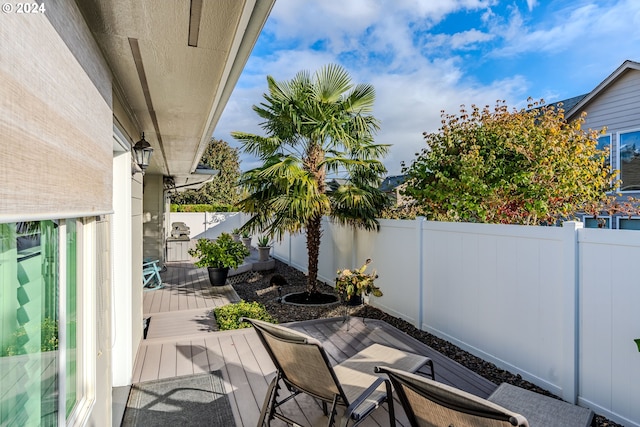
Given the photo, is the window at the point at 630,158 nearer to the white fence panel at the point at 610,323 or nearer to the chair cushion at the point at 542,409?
the white fence panel at the point at 610,323

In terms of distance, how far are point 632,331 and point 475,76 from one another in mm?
11374

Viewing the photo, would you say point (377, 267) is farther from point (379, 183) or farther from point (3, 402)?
point (3, 402)

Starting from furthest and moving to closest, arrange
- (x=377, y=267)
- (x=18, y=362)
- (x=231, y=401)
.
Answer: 1. (x=377, y=267)
2. (x=231, y=401)
3. (x=18, y=362)

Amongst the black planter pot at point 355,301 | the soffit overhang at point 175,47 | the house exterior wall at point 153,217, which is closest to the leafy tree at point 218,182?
the house exterior wall at point 153,217

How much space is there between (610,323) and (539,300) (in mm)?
627

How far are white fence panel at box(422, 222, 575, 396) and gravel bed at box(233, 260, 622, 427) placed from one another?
0.11 m

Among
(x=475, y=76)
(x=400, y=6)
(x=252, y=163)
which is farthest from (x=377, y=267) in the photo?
(x=475, y=76)

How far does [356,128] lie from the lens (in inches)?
249

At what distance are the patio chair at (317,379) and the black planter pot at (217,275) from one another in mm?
5068

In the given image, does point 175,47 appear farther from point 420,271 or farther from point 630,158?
point 630,158

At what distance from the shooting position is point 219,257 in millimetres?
7461

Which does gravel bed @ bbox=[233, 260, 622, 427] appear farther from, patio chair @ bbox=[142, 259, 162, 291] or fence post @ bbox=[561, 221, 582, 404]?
patio chair @ bbox=[142, 259, 162, 291]

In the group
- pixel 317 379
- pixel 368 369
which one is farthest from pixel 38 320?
pixel 368 369

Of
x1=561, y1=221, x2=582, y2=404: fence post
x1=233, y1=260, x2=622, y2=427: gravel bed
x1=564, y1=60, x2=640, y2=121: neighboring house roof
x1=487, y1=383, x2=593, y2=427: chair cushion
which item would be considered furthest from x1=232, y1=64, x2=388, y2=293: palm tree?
x1=564, y1=60, x2=640, y2=121: neighboring house roof
